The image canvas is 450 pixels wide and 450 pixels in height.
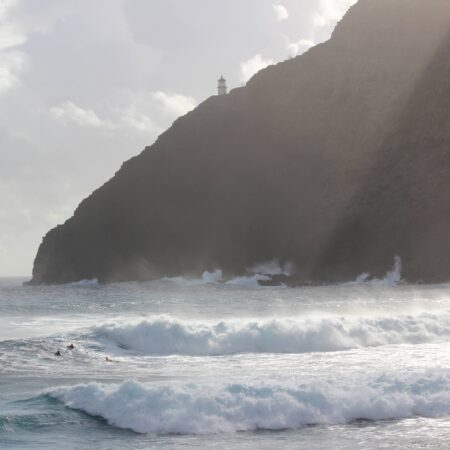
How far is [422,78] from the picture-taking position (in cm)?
12419

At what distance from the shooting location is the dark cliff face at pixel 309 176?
4525 inches

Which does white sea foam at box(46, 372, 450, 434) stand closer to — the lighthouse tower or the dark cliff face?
the dark cliff face

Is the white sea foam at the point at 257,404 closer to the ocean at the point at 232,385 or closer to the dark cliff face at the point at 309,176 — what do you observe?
the ocean at the point at 232,385

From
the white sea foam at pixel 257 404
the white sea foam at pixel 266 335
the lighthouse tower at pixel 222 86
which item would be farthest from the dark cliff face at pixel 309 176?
the white sea foam at pixel 257 404

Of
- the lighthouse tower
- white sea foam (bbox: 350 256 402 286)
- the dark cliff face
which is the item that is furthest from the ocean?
the lighthouse tower

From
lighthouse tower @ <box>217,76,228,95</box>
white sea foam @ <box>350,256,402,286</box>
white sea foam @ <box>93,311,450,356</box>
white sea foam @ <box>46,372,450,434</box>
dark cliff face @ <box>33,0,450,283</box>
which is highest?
lighthouse tower @ <box>217,76,228,95</box>

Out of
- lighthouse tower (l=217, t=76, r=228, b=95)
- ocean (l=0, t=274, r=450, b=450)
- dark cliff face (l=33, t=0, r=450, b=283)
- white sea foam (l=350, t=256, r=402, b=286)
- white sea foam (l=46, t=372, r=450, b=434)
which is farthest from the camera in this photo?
lighthouse tower (l=217, t=76, r=228, b=95)

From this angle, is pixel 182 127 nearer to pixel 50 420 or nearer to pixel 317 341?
pixel 317 341

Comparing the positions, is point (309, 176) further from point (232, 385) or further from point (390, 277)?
point (232, 385)

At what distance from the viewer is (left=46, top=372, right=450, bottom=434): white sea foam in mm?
18830

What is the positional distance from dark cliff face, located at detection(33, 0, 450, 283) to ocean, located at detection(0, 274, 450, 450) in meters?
72.3

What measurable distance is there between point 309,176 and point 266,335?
309 ft

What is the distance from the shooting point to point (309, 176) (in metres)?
128

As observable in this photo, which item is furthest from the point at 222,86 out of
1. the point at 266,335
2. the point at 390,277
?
the point at 266,335
